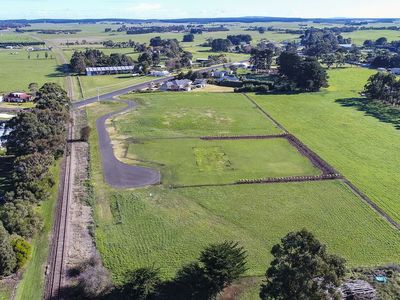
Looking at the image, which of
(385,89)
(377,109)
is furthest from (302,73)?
(377,109)

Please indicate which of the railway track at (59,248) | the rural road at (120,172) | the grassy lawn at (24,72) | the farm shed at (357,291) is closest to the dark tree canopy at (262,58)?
the grassy lawn at (24,72)

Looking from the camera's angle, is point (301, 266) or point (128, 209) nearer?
point (301, 266)

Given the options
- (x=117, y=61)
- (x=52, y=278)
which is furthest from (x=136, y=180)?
(x=117, y=61)

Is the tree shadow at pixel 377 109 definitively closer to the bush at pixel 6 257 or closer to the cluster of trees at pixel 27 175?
the cluster of trees at pixel 27 175

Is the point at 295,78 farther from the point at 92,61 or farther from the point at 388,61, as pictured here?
the point at 92,61

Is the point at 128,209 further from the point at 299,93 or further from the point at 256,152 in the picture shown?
the point at 299,93

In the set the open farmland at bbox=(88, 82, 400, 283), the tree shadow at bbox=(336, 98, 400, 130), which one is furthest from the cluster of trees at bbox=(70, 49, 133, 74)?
the open farmland at bbox=(88, 82, 400, 283)
